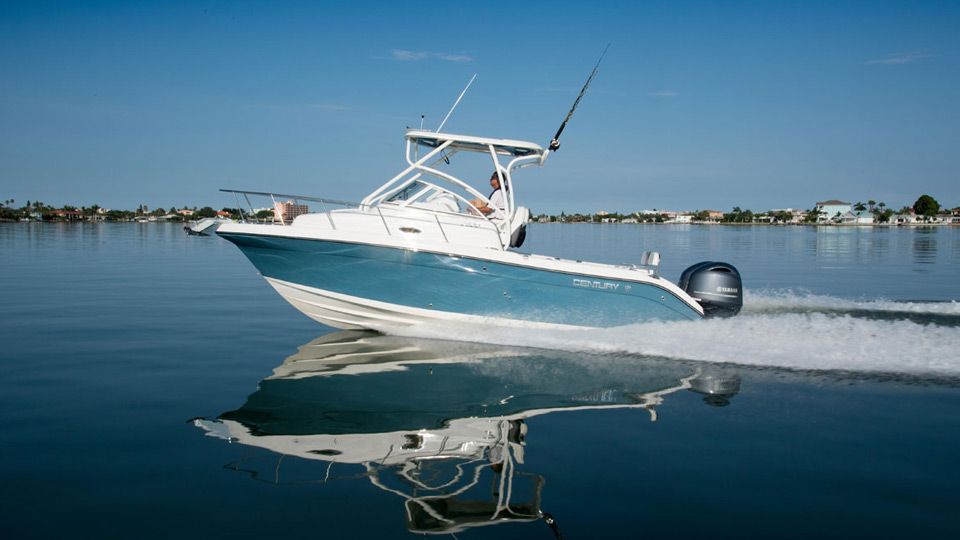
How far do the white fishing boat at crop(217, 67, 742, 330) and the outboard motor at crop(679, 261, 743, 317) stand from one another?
0.11ft

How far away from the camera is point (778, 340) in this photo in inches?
308

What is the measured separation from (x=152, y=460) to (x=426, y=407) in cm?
214

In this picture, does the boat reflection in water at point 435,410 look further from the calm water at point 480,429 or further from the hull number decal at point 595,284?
the hull number decal at point 595,284

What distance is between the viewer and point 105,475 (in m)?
3.75

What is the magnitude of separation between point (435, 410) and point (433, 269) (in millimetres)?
3007

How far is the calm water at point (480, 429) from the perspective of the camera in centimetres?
336

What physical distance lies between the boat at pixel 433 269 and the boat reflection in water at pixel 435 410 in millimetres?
564

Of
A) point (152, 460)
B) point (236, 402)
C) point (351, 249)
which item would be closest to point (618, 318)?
point (351, 249)

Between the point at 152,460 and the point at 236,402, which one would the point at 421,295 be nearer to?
the point at 236,402

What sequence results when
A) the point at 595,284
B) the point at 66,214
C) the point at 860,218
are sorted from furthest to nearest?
1. the point at 860,218
2. the point at 66,214
3. the point at 595,284

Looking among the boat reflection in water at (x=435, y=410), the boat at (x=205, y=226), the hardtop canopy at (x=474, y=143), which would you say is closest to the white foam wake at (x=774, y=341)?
the boat reflection in water at (x=435, y=410)

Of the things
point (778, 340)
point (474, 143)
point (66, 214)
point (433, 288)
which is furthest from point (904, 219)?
point (66, 214)

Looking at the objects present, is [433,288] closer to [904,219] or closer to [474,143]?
[474,143]

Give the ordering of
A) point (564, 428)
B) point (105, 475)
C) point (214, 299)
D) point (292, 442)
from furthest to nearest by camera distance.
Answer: point (214, 299), point (564, 428), point (292, 442), point (105, 475)
